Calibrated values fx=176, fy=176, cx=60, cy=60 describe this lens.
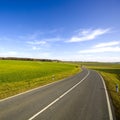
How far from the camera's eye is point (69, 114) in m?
9.05

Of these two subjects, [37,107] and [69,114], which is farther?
[37,107]

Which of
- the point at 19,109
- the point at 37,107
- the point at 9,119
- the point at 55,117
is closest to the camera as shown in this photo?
the point at 9,119

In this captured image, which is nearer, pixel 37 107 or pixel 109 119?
pixel 109 119

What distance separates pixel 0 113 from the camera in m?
8.88

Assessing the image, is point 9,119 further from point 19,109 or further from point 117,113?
point 117,113

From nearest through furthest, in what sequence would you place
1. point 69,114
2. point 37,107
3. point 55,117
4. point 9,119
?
1. point 9,119
2. point 55,117
3. point 69,114
4. point 37,107

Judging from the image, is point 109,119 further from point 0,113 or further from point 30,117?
point 0,113

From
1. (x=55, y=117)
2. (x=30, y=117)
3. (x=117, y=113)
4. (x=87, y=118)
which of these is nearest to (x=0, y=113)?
(x=30, y=117)

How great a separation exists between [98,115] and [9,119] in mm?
4424

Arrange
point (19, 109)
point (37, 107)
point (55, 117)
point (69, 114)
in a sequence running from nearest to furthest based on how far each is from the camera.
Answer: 1. point (55, 117)
2. point (69, 114)
3. point (19, 109)
4. point (37, 107)

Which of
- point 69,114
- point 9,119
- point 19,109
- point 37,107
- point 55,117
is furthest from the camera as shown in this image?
point 37,107

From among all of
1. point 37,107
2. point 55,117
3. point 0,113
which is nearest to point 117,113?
point 55,117

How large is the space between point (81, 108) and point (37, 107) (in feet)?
8.48

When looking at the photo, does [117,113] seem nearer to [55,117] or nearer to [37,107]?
[55,117]
